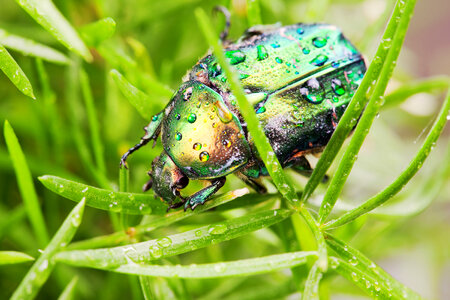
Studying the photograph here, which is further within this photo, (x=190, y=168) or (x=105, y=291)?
(x=105, y=291)

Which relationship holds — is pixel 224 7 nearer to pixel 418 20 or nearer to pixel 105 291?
pixel 105 291

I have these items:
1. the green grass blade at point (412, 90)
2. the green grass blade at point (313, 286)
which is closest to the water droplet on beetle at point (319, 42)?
the green grass blade at point (412, 90)

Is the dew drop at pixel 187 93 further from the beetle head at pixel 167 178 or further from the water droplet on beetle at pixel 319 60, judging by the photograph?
the water droplet on beetle at pixel 319 60

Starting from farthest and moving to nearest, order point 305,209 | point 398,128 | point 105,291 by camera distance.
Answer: point 398,128
point 105,291
point 305,209

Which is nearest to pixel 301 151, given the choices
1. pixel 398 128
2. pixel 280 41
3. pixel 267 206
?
pixel 267 206

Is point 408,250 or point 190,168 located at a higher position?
point 408,250

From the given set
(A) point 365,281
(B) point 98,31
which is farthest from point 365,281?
(B) point 98,31

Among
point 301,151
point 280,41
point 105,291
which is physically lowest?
point 105,291
